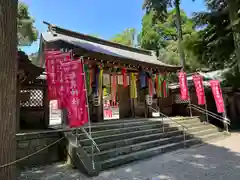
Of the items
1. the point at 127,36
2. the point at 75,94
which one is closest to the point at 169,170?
the point at 75,94

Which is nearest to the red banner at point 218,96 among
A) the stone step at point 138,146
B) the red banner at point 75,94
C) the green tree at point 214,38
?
the green tree at point 214,38

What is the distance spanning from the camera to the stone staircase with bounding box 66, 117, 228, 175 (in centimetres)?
479

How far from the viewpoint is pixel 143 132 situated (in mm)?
6746

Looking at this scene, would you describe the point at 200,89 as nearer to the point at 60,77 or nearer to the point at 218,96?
the point at 218,96

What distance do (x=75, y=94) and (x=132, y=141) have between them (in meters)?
2.68

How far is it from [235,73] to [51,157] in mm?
11239

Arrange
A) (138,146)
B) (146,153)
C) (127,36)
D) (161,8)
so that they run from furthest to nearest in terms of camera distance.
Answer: (127,36), (161,8), (138,146), (146,153)

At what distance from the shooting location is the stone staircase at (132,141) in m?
4.79

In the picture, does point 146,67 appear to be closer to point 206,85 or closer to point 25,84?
point 206,85

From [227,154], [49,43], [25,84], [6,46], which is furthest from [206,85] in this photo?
[6,46]

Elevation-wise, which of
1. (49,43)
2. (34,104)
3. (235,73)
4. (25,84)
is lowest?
(34,104)

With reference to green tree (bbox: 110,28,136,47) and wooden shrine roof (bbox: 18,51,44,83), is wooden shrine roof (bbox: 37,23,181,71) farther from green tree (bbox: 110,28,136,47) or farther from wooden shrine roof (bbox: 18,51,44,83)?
green tree (bbox: 110,28,136,47)

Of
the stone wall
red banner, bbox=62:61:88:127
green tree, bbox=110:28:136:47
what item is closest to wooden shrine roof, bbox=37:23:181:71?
red banner, bbox=62:61:88:127

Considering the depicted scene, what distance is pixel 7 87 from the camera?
221cm
